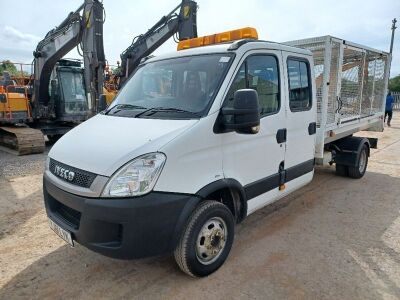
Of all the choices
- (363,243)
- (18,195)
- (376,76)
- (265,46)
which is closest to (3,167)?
(18,195)

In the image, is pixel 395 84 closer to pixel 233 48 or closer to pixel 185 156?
pixel 233 48

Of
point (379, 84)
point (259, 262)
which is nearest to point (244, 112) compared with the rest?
point (259, 262)

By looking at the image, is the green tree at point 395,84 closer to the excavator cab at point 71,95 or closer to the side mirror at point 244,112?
the excavator cab at point 71,95

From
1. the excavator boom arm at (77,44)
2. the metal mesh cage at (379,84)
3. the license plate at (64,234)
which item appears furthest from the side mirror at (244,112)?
the excavator boom arm at (77,44)

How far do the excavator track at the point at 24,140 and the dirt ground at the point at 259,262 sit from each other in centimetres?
458

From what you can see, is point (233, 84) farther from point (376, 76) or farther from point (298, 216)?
point (376, 76)

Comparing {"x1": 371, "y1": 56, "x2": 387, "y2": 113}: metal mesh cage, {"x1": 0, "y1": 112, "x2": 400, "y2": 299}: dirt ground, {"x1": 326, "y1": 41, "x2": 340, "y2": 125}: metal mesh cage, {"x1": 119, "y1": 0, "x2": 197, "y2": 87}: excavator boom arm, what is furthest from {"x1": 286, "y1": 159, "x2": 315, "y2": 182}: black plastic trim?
{"x1": 119, "y1": 0, "x2": 197, "y2": 87}: excavator boom arm

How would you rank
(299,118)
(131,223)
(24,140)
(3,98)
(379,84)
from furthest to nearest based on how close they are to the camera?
(3,98) < (24,140) < (379,84) < (299,118) < (131,223)

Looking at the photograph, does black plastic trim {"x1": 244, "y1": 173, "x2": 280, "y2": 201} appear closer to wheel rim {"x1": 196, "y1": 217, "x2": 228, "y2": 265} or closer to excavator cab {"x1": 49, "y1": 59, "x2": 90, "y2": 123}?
wheel rim {"x1": 196, "y1": 217, "x2": 228, "y2": 265}

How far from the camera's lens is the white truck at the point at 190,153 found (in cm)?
274

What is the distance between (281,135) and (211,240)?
1.52 meters

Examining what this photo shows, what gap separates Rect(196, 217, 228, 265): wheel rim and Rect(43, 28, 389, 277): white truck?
0.04 ft

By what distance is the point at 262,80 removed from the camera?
3.76 meters

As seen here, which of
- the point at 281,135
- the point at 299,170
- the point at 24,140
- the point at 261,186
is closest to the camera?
the point at 261,186
